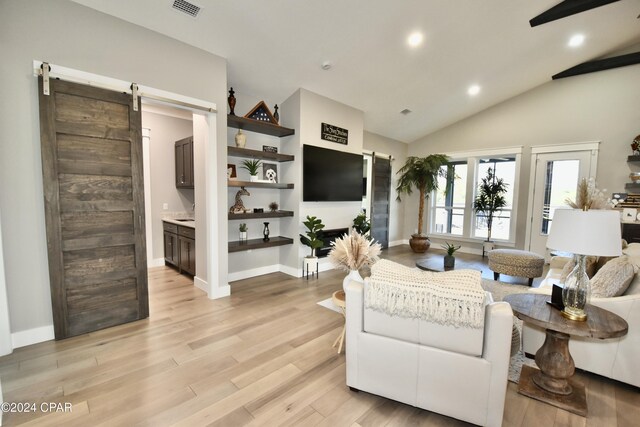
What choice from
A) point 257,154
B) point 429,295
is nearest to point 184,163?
point 257,154

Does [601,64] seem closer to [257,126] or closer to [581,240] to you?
[581,240]

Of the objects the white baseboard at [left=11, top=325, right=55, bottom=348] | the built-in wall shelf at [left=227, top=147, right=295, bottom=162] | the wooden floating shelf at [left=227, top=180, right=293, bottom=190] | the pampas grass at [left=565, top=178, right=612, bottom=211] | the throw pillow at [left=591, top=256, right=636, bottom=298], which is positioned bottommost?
the white baseboard at [left=11, top=325, right=55, bottom=348]

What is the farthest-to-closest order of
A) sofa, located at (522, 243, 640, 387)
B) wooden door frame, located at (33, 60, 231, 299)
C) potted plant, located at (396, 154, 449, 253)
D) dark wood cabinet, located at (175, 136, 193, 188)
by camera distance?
potted plant, located at (396, 154, 449, 253) → dark wood cabinet, located at (175, 136, 193, 188) → wooden door frame, located at (33, 60, 231, 299) → sofa, located at (522, 243, 640, 387)

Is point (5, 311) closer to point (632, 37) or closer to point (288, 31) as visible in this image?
point (288, 31)

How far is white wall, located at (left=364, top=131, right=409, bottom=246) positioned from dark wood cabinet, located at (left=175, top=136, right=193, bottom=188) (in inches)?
154

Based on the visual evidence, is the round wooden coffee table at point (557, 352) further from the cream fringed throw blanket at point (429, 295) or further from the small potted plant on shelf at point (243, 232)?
the small potted plant on shelf at point (243, 232)

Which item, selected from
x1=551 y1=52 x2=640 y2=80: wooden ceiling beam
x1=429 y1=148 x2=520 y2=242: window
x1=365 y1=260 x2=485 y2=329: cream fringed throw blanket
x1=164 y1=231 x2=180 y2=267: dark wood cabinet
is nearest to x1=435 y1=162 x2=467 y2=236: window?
x1=429 y1=148 x2=520 y2=242: window

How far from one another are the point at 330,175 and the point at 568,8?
3799mm

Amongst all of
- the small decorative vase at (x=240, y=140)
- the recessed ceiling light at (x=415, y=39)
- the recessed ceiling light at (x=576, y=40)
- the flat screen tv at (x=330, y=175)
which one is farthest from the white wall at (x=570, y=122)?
the small decorative vase at (x=240, y=140)

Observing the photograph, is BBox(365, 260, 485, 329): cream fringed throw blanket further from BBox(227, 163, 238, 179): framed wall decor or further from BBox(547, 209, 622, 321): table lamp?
BBox(227, 163, 238, 179): framed wall decor

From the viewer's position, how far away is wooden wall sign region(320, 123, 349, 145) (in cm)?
478

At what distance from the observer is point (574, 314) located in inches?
69.8

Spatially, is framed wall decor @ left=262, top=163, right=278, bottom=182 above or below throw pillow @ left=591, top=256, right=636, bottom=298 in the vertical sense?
above

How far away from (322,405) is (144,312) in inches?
88.7
